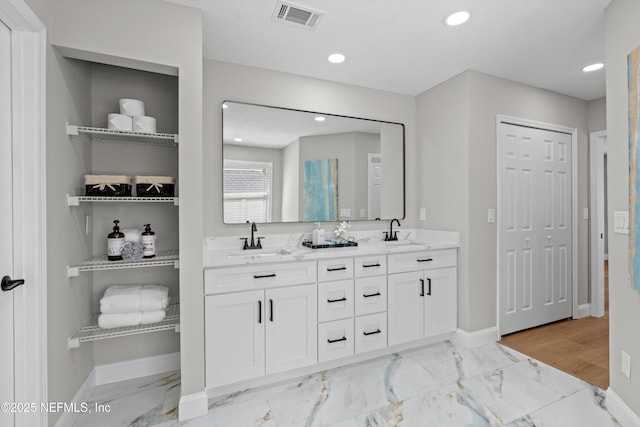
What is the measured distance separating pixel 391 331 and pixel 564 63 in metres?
2.76

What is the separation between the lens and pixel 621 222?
177cm

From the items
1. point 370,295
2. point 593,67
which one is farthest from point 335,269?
point 593,67

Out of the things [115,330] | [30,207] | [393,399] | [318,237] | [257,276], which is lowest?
[393,399]

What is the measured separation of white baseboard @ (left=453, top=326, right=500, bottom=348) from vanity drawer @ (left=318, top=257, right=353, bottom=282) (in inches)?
51.2

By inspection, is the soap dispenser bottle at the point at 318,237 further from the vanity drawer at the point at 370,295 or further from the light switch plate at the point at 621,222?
the light switch plate at the point at 621,222

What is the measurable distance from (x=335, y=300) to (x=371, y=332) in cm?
44

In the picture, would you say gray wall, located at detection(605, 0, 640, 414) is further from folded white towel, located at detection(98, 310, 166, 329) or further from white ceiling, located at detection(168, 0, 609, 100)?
folded white towel, located at detection(98, 310, 166, 329)

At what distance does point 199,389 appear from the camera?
190 cm

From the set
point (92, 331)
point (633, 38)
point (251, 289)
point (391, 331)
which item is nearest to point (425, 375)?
point (391, 331)

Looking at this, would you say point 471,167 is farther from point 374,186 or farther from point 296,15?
point 296,15

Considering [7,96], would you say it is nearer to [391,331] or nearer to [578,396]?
[391,331]

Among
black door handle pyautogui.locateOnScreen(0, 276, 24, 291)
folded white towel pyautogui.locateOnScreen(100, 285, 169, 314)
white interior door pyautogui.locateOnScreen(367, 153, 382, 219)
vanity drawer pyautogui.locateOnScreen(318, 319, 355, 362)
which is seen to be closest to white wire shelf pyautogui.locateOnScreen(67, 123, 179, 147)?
black door handle pyautogui.locateOnScreen(0, 276, 24, 291)

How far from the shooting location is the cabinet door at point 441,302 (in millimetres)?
2711

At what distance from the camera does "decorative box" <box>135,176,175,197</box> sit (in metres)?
1.96
